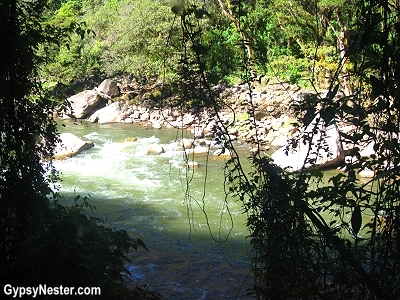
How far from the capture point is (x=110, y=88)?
16.2m

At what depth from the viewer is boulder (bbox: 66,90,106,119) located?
15.4m

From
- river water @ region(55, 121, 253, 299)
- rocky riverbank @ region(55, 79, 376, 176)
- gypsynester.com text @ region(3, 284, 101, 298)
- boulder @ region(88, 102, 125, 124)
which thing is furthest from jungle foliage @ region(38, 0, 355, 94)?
gypsynester.com text @ region(3, 284, 101, 298)

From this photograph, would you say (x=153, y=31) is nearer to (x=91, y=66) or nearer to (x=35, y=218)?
(x=91, y=66)

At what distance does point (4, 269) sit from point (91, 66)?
51.7 feet

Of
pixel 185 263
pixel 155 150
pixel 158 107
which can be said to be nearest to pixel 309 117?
pixel 185 263

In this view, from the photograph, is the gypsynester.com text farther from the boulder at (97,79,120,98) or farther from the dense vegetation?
the boulder at (97,79,120,98)

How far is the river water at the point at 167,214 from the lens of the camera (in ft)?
15.9

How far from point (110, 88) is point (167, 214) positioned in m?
10.1

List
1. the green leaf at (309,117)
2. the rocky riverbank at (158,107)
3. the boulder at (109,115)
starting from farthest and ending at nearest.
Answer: the boulder at (109,115) < the rocky riverbank at (158,107) < the green leaf at (309,117)

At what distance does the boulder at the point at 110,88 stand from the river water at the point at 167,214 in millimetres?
4079

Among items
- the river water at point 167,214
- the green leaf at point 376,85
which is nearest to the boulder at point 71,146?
the river water at point 167,214

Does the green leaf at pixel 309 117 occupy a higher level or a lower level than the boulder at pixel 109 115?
lower

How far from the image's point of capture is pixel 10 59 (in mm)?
2662

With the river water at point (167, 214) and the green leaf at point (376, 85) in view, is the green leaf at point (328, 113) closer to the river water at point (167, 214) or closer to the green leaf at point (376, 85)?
the green leaf at point (376, 85)
